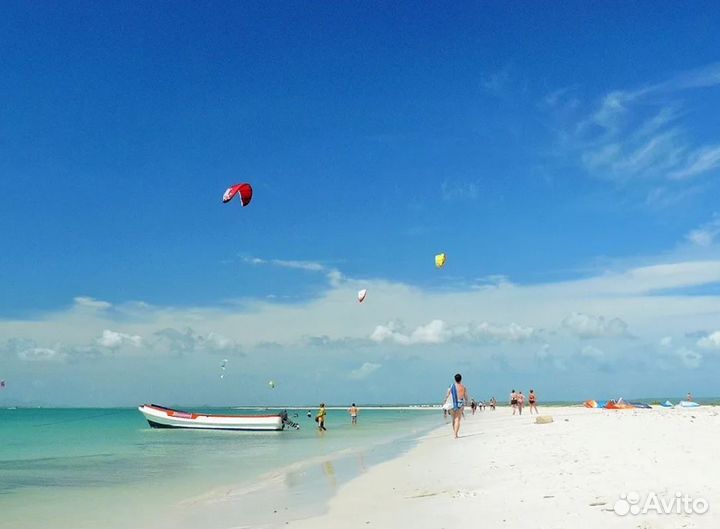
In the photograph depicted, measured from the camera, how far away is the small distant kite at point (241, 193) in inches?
879

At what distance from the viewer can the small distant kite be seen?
22337 mm

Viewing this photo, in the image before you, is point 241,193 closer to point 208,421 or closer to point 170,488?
point 170,488

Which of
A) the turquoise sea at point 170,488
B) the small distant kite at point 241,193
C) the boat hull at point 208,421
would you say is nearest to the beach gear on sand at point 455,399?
the turquoise sea at point 170,488

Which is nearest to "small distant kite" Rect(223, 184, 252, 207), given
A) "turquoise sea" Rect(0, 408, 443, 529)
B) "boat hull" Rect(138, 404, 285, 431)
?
"turquoise sea" Rect(0, 408, 443, 529)

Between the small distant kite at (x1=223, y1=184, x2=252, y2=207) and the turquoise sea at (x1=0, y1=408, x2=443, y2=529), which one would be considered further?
the small distant kite at (x1=223, y1=184, x2=252, y2=207)

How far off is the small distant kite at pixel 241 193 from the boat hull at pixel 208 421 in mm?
23030

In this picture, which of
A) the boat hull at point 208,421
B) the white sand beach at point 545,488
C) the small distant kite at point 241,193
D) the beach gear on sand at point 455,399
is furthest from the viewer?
the boat hull at point 208,421

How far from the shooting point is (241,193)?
23109 millimetres

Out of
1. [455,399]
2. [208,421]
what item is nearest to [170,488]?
[455,399]

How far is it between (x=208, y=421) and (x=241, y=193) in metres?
27.3

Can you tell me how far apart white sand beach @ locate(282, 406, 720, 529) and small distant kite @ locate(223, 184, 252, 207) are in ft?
41.6

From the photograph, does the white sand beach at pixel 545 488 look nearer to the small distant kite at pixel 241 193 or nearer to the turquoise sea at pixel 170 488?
the turquoise sea at pixel 170 488

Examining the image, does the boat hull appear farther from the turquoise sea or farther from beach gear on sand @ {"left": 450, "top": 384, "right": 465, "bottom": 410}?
beach gear on sand @ {"left": 450, "top": 384, "right": 465, "bottom": 410}

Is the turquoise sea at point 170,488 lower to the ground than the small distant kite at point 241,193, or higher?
lower
